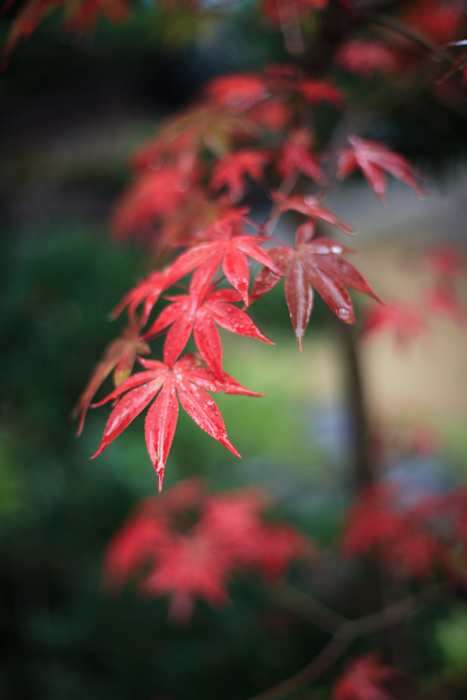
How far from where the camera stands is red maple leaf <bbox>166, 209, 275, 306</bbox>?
0.35m

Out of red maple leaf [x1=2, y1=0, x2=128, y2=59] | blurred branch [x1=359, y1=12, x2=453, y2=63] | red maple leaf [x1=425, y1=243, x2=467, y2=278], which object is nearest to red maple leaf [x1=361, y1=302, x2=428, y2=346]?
red maple leaf [x1=425, y1=243, x2=467, y2=278]

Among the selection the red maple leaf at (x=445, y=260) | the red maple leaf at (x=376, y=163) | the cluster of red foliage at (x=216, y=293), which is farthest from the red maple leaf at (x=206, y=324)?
the red maple leaf at (x=445, y=260)

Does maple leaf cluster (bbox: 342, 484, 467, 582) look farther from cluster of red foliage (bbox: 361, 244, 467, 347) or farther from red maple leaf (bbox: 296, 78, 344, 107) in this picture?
red maple leaf (bbox: 296, 78, 344, 107)

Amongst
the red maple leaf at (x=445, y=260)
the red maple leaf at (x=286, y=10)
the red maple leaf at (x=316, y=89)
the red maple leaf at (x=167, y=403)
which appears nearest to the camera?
the red maple leaf at (x=167, y=403)

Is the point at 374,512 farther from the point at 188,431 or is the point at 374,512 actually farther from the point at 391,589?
the point at 188,431

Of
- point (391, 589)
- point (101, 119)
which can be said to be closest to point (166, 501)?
point (391, 589)

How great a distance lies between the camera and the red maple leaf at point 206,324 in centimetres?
33

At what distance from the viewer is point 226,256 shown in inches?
14.4

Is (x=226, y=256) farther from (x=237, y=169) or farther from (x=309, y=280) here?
(x=237, y=169)

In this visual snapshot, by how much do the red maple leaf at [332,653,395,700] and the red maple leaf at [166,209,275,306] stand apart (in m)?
0.67

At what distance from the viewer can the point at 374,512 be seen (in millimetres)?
829

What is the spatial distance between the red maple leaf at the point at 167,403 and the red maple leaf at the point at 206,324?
15 mm

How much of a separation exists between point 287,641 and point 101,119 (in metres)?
2.43

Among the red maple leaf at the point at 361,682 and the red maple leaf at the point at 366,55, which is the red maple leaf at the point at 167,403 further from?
the red maple leaf at the point at 366,55
